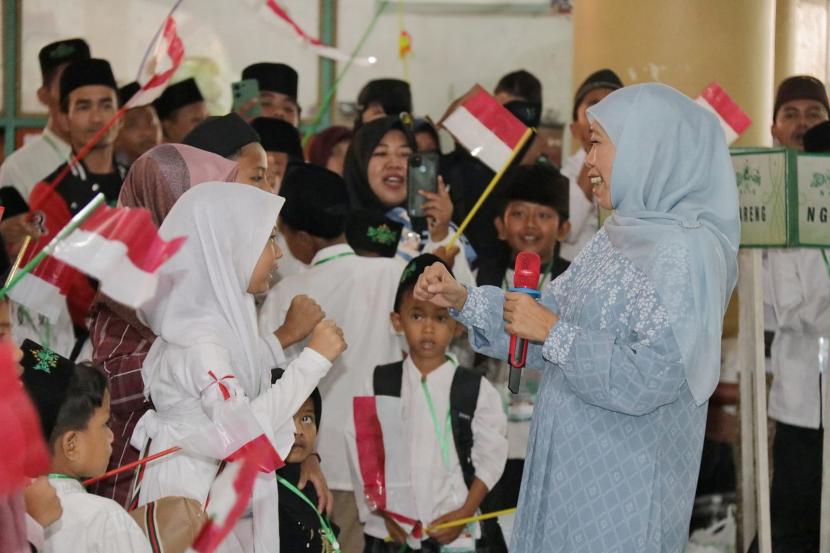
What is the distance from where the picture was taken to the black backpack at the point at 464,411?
3773 mm

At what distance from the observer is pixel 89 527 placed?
2424 mm

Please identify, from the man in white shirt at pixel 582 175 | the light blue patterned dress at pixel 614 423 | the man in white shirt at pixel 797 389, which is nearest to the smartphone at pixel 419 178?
the man in white shirt at pixel 582 175

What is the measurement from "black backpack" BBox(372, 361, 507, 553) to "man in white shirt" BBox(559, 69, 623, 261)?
129 cm

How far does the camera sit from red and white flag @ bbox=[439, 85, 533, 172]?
4.25 m

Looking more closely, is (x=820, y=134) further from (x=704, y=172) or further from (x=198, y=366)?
(x=198, y=366)

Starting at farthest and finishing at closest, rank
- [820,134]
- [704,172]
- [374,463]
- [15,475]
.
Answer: [820,134] < [374,463] < [704,172] < [15,475]

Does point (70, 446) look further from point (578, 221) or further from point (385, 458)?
point (578, 221)

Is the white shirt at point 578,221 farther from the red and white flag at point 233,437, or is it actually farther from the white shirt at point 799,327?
the red and white flag at point 233,437

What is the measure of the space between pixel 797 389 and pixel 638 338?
2.39 m

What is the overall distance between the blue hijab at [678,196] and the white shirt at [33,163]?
9.59 feet

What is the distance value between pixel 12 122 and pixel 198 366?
18.0 ft

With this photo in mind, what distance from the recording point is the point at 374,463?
12.3 ft

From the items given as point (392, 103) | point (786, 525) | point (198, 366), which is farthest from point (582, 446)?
point (392, 103)

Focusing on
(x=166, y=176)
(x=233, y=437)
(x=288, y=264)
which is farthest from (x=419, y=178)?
(x=233, y=437)
